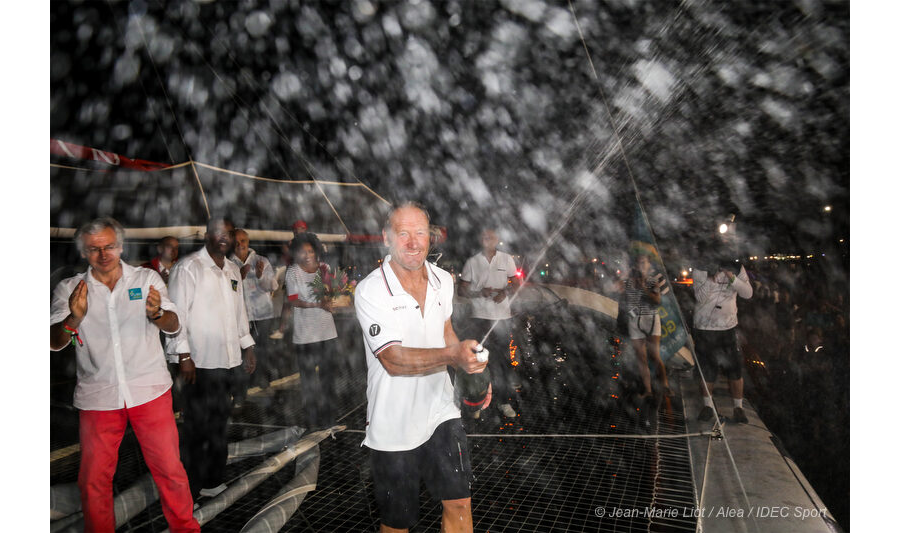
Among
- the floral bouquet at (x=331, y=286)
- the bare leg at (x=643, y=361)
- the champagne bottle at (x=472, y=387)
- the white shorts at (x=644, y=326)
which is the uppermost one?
the floral bouquet at (x=331, y=286)

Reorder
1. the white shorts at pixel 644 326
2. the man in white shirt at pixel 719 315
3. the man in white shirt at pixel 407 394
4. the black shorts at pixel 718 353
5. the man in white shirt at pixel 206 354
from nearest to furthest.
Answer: the man in white shirt at pixel 407 394 → the man in white shirt at pixel 206 354 → the black shorts at pixel 718 353 → the man in white shirt at pixel 719 315 → the white shorts at pixel 644 326

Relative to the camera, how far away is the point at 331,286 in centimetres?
462

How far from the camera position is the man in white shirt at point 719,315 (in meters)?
4.80

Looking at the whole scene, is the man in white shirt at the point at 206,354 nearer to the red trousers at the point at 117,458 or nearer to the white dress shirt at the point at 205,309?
the white dress shirt at the point at 205,309

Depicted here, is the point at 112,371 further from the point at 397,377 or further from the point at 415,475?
the point at 415,475

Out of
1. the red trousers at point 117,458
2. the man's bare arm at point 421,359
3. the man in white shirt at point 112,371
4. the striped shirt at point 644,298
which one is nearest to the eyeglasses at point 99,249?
the man in white shirt at point 112,371

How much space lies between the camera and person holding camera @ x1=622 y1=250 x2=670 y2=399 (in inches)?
217

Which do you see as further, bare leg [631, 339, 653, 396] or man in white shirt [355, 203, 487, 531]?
bare leg [631, 339, 653, 396]

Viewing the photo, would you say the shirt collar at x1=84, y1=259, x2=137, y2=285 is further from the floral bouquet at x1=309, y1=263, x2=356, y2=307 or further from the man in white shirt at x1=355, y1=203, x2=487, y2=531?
the floral bouquet at x1=309, y1=263, x2=356, y2=307

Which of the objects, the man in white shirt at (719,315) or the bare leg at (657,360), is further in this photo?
the bare leg at (657,360)

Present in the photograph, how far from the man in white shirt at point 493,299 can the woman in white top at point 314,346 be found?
1781 mm

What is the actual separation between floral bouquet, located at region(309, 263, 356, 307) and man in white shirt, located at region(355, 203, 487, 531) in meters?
2.45

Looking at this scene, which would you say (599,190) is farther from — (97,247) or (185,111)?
(97,247)

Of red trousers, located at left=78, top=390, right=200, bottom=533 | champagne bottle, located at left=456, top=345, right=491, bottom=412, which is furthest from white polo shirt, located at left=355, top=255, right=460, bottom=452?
red trousers, located at left=78, top=390, right=200, bottom=533
